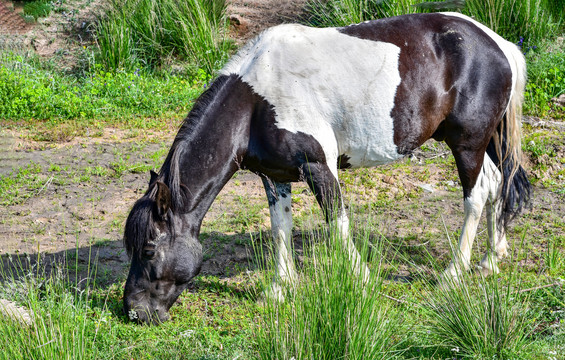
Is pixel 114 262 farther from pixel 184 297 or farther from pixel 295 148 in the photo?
pixel 295 148

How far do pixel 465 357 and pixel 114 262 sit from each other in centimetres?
306

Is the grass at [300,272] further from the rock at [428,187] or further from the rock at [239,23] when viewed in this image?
the rock at [239,23]

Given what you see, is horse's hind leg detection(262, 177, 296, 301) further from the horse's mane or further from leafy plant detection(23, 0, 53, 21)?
leafy plant detection(23, 0, 53, 21)

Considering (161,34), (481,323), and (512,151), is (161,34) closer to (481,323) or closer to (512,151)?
(512,151)

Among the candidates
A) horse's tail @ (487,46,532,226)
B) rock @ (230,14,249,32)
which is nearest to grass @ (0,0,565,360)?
horse's tail @ (487,46,532,226)

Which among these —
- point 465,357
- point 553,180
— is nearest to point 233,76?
point 465,357

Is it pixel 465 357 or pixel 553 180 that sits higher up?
pixel 465 357

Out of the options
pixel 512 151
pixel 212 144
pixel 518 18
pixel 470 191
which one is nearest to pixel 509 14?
pixel 518 18

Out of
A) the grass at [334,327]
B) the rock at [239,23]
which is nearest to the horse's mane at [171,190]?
the grass at [334,327]

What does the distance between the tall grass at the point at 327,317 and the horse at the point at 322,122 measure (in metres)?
0.94

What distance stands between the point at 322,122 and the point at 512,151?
5.67 ft

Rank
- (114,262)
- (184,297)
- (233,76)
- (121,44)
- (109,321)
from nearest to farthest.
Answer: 1. (109,321)
2. (233,76)
3. (184,297)
4. (114,262)
5. (121,44)

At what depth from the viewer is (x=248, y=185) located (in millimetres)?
6672

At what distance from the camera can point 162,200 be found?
4121mm
